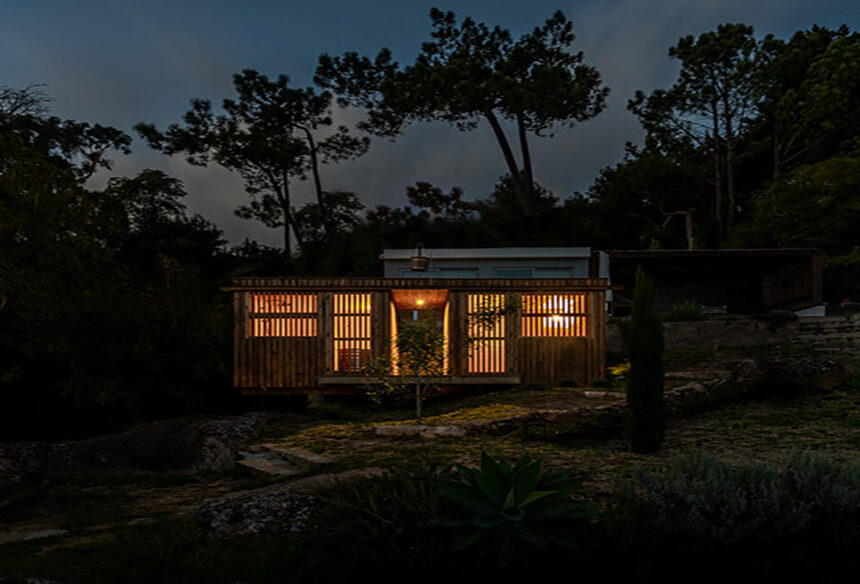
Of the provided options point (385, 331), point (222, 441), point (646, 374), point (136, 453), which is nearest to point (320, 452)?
point (222, 441)

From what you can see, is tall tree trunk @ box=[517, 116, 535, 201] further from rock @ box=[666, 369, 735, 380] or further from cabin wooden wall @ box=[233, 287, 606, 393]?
rock @ box=[666, 369, 735, 380]

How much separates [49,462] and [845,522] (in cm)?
902

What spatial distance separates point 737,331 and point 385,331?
10758 millimetres

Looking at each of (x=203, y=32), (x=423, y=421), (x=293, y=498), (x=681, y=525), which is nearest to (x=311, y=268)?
(x=203, y=32)

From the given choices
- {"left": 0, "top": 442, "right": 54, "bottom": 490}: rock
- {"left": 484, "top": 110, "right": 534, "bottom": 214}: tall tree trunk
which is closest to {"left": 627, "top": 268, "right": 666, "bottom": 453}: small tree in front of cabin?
{"left": 0, "top": 442, "right": 54, "bottom": 490}: rock

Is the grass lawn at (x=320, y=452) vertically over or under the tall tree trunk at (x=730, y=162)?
under

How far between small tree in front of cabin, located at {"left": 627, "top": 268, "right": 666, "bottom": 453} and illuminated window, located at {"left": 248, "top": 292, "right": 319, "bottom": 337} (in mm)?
7336

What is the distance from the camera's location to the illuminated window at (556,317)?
11797mm

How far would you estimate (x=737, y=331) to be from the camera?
1527 cm

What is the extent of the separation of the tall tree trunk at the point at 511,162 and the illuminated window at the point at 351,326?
1663 centimetres

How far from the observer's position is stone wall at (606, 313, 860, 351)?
48.9 feet

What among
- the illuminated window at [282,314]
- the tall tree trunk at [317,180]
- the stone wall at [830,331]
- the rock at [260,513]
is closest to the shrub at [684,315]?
the stone wall at [830,331]

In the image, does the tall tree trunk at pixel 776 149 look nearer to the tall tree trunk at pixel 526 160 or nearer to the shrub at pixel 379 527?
the tall tree trunk at pixel 526 160

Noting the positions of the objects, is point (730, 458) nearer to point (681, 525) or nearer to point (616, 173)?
point (681, 525)
